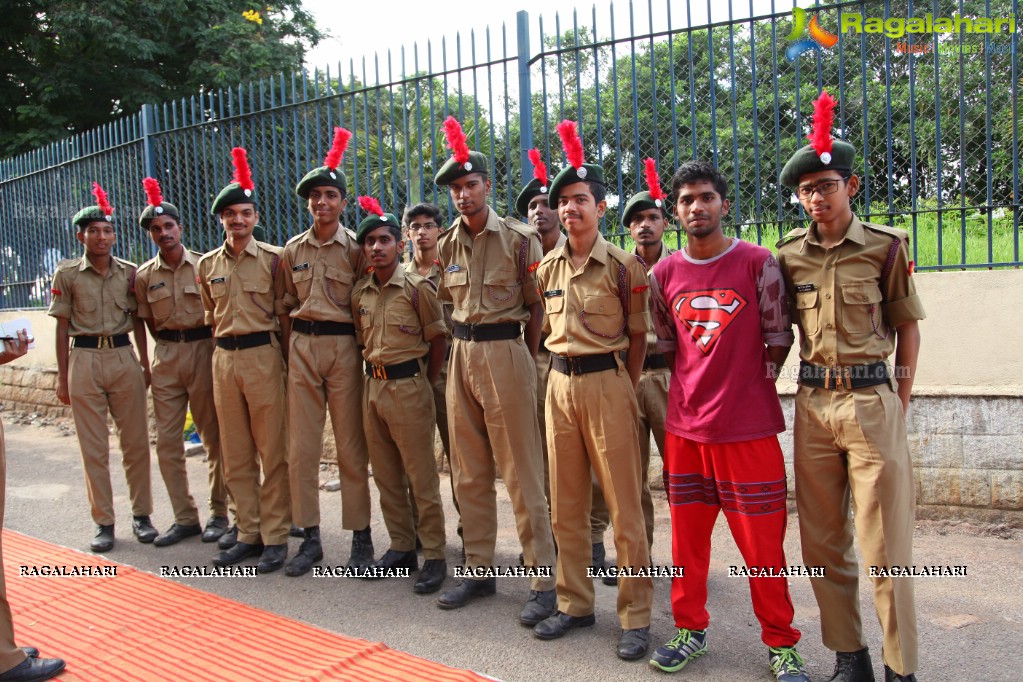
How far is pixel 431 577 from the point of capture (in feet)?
14.4

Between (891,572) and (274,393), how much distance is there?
345cm

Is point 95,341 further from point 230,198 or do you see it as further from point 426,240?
point 426,240

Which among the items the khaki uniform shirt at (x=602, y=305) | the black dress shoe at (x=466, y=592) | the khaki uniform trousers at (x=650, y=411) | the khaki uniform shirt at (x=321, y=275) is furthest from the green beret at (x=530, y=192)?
the black dress shoe at (x=466, y=592)

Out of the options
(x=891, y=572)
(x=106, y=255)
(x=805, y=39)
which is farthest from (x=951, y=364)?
(x=106, y=255)

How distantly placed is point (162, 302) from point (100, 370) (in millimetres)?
649

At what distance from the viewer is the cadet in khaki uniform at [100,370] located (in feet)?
17.9

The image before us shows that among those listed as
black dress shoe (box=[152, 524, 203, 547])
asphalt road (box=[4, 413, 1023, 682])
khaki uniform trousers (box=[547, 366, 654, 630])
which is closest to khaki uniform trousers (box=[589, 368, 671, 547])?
asphalt road (box=[4, 413, 1023, 682])

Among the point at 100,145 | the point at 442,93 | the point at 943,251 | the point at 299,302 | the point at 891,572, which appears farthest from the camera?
the point at 100,145

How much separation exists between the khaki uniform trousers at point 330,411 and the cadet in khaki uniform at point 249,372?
173mm

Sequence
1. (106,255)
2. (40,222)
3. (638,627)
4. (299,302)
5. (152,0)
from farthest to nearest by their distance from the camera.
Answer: (152,0), (40,222), (106,255), (299,302), (638,627)

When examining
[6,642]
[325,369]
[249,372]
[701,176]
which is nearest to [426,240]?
[325,369]

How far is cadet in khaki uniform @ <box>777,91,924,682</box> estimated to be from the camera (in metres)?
3.01

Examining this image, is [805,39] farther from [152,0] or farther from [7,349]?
[152,0]

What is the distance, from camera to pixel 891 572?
2.95 meters
